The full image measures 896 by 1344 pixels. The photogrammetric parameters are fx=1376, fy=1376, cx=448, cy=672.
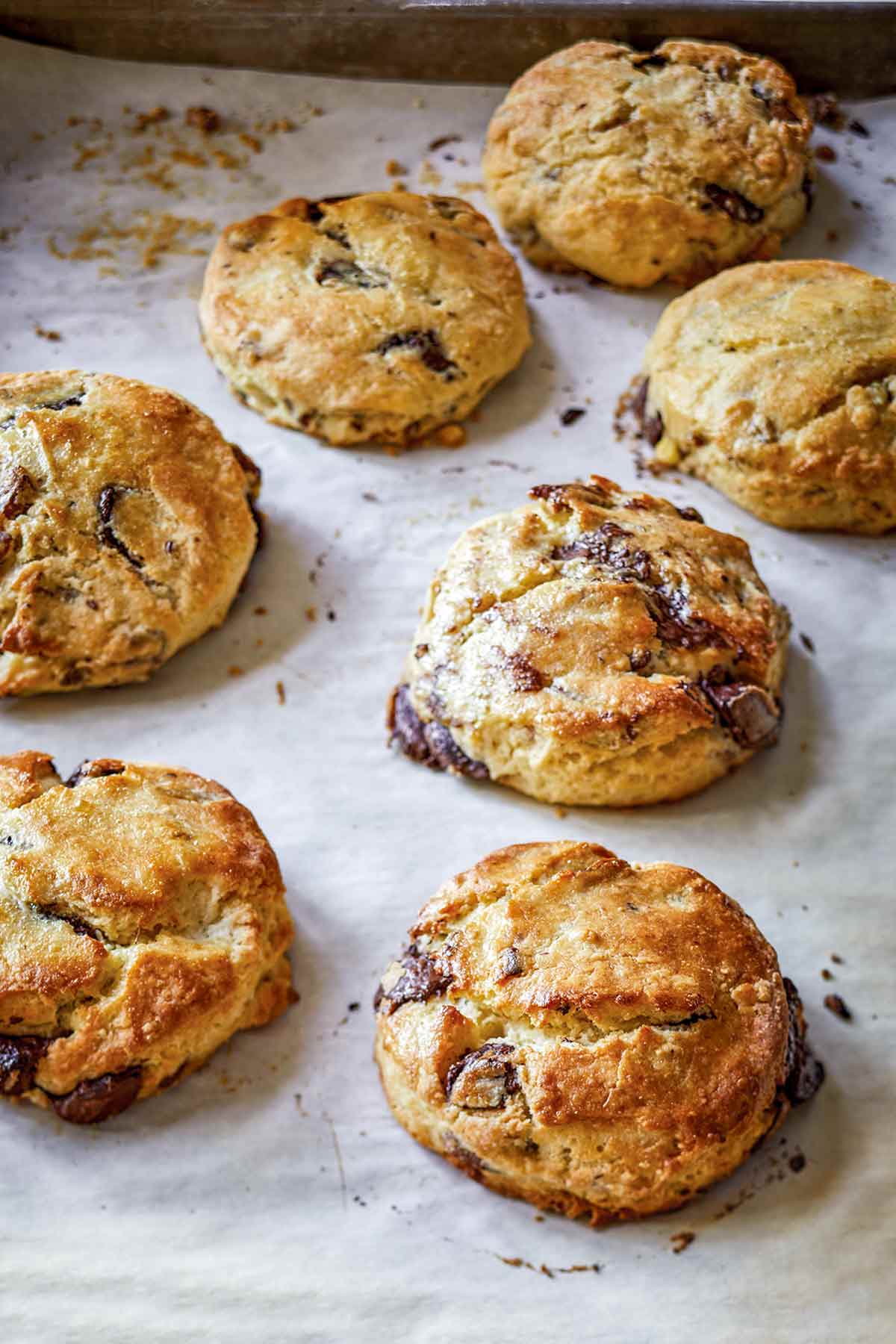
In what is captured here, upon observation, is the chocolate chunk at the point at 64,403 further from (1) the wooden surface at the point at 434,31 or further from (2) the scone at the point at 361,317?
(1) the wooden surface at the point at 434,31

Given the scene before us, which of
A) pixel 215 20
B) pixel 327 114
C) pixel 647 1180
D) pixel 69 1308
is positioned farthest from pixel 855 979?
pixel 215 20

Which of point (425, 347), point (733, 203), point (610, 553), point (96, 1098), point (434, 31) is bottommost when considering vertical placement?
point (96, 1098)

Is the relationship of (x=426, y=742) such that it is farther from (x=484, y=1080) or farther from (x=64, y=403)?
(x=64, y=403)

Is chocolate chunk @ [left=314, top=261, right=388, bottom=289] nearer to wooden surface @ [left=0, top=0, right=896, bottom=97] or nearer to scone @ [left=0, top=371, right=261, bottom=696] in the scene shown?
scone @ [left=0, top=371, right=261, bottom=696]

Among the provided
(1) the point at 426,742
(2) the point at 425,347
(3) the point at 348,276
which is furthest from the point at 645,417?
(1) the point at 426,742

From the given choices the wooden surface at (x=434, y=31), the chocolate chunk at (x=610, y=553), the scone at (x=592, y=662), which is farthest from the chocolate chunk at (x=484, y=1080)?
the wooden surface at (x=434, y=31)

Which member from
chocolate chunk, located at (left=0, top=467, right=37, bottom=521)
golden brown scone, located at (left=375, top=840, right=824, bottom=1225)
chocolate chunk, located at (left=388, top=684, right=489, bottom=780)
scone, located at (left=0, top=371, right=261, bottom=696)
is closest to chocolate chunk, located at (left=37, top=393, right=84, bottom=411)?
scone, located at (left=0, top=371, right=261, bottom=696)

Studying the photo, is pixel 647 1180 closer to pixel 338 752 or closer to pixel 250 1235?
pixel 250 1235
